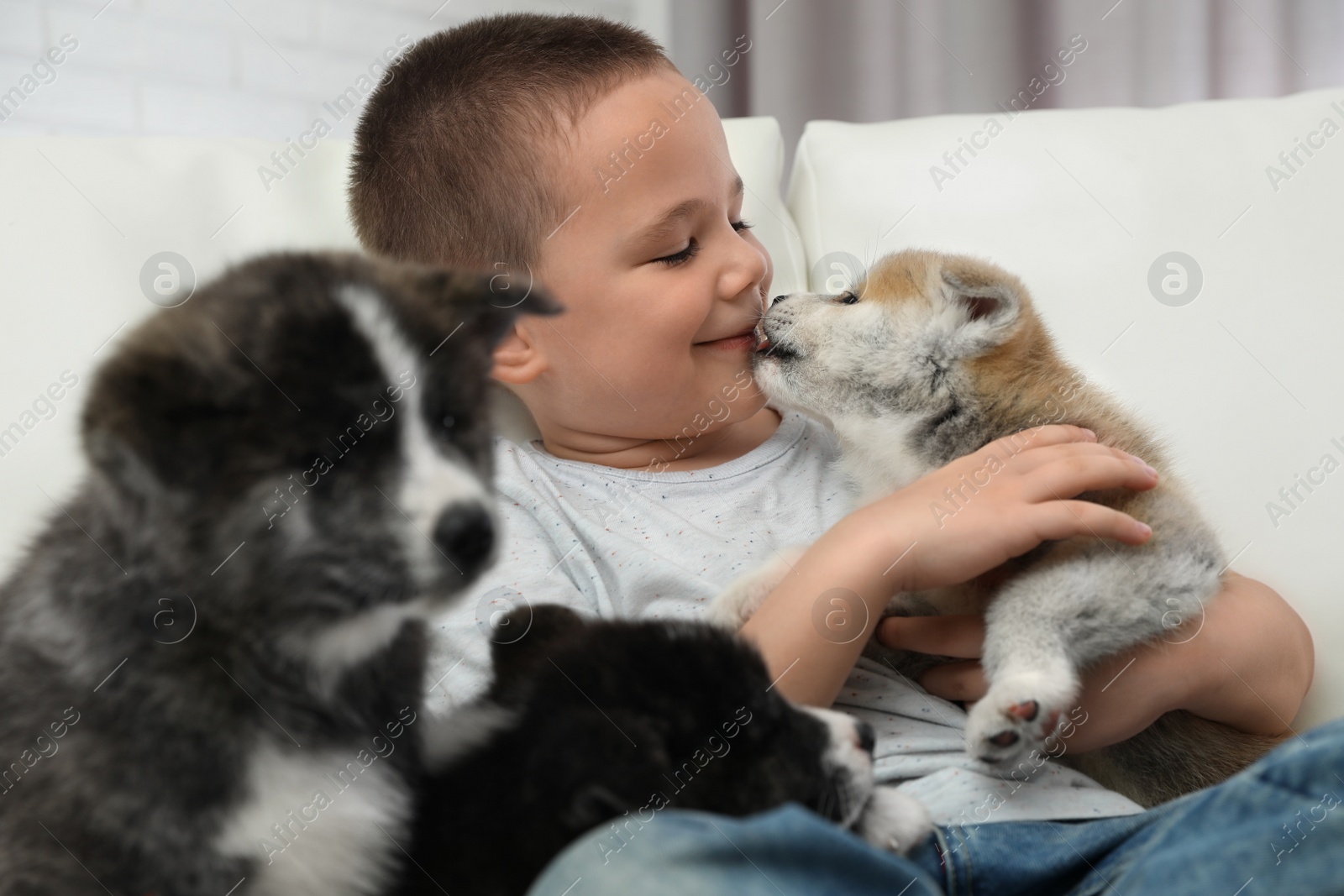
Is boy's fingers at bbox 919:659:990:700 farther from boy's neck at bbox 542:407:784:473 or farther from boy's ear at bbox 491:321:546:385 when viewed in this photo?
boy's ear at bbox 491:321:546:385

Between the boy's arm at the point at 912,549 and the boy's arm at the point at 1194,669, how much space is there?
172mm

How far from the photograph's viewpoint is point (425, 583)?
2.30 feet

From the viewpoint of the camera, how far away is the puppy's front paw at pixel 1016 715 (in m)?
1.22

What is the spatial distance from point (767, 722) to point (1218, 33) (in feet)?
10.8

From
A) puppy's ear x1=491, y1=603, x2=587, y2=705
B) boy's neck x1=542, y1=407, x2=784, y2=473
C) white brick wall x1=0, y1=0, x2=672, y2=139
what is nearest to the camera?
puppy's ear x1=491, y1=603, x2=587, y2=705

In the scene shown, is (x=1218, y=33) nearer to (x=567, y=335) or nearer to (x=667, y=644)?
(x=567, y=335)

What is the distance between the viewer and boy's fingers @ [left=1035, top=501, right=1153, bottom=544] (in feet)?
4.33

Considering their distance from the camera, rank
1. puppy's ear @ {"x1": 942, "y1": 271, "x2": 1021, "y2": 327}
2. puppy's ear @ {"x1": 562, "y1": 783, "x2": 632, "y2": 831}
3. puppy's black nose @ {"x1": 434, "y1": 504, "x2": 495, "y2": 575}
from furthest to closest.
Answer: puppy's ear @ {"x1": 942, "y1": 271, "x2": 1021, "y2": 327} → puppy's ear @ {"x1": 562, "y1": 783, "x2": 632, "y2": 831} → puppy's black nose @ {"x1": 434, "y1": 504, "x2": 495, "y2": 575}

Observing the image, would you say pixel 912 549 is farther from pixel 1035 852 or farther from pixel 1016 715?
pixel 1035 852

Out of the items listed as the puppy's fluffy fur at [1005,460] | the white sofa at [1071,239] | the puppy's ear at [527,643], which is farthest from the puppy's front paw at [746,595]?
the white sofa at [1071,239]

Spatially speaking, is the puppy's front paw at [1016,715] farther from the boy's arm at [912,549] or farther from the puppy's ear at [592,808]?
the puppy's ear at [592,808]

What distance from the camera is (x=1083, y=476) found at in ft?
4.54

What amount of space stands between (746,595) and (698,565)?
0.45 ft

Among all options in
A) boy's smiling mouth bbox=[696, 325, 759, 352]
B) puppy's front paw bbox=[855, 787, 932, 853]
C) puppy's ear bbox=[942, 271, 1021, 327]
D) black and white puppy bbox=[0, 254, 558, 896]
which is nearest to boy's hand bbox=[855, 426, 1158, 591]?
puppy's ear bbox=[942, 271, 1021, 327]
